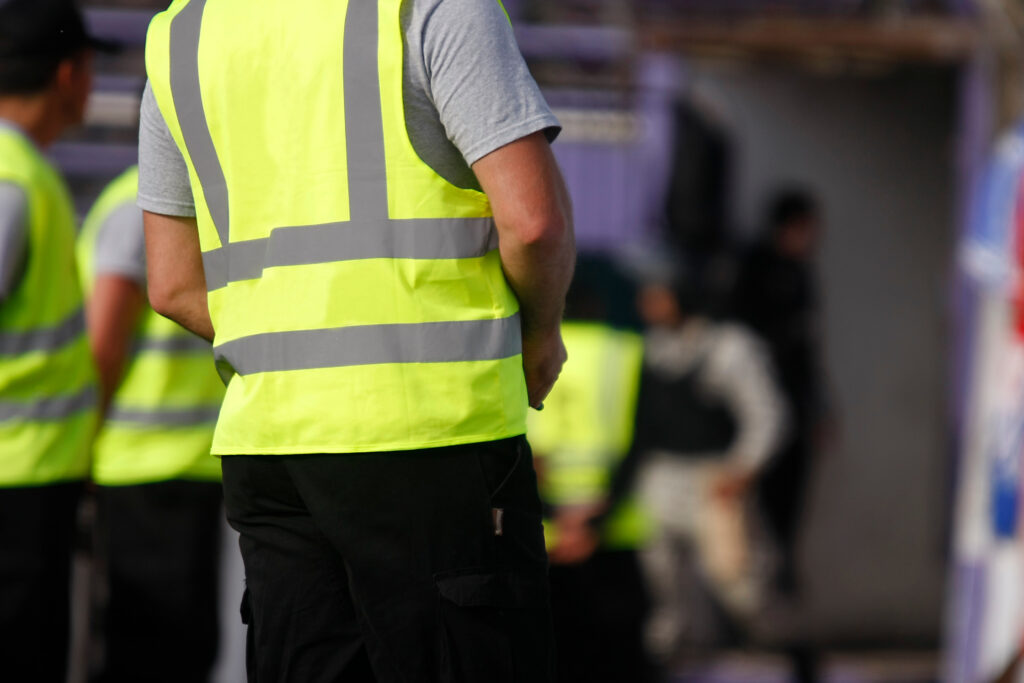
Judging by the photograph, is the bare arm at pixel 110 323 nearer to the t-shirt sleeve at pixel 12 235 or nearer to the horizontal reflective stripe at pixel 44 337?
the horizontal reflective stripe at pixel 44 337

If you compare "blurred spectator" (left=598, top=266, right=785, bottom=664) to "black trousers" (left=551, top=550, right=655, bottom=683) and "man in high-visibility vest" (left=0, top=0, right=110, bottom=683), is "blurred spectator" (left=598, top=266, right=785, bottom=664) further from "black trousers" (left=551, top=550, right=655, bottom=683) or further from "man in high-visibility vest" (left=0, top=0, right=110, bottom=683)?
"man in high-visibility vest" (left=0, top=0, right=110, bottom=683)

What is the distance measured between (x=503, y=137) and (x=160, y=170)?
572 mm

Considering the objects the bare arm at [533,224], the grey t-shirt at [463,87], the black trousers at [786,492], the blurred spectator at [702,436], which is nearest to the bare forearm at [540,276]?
the bare arm at [533,224]

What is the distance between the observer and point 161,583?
3686mm

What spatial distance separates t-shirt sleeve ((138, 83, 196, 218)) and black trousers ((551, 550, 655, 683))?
7.74 ft

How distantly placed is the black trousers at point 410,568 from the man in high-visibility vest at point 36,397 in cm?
109

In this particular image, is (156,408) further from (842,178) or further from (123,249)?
(842,178)

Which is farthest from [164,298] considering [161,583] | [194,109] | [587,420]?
[587,420]

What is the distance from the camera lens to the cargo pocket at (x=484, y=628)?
6.30 ft

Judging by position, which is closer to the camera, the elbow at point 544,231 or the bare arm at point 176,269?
the elbow at point 544,231

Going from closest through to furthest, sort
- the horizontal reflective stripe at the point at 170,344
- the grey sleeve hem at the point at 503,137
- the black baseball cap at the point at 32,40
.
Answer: the grey sleeve hem at the point at 503,137 < the black baseball cap at the point at 32,40 < the horizontal reflective stripe at the point at 170,344

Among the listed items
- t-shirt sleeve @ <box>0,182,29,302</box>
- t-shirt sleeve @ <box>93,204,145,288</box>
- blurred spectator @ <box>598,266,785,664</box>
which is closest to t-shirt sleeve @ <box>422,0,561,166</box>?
t-shirt sleeve @ <box>0,182,29,302</box>

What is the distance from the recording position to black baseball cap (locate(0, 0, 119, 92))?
121 inches

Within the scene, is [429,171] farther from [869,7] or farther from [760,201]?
[760,201]
